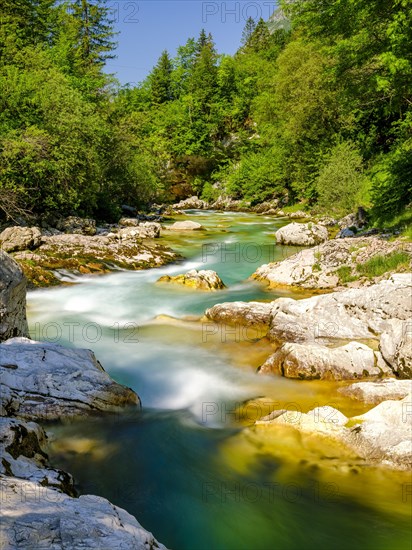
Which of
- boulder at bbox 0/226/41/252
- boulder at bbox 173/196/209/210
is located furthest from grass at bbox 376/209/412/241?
boulder at bbox 173/196/209/210

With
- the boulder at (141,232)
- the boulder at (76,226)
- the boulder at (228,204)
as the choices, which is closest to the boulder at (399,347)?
the boulder at (141,232)

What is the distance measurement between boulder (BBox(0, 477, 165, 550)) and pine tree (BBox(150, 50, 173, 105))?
63874 millimetres

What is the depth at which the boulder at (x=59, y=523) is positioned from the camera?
263 centimetres

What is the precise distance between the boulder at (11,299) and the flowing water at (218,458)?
212 centimetres

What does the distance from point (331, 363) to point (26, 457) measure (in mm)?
5276

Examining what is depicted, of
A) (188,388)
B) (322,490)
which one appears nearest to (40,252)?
(188,388)

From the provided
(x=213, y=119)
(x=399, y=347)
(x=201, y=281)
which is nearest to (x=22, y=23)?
(x=201, y=281)

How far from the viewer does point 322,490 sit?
4969mm

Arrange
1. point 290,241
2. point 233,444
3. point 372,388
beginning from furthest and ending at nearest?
point 290,241 < point 372,388 < point 233,444

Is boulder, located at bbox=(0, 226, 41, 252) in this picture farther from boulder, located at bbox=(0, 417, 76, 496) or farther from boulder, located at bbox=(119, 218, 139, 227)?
boulder, located at bbox=(0, 417, 76, 496)

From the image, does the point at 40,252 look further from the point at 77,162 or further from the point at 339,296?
the point at 339,296

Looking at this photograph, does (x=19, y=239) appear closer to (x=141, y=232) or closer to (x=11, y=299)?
(x=141, y=232)

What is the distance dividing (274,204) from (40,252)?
28.3m

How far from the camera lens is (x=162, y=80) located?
6100 centimetres
